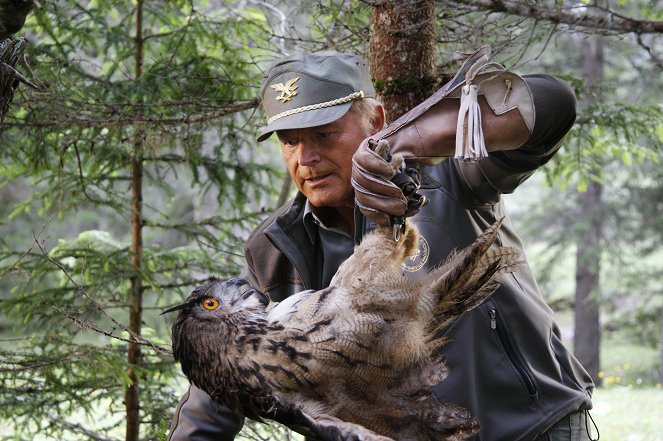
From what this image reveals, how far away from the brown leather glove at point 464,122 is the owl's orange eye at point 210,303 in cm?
66

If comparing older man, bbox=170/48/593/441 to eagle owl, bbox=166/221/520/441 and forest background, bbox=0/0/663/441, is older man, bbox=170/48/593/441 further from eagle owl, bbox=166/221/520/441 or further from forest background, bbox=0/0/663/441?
forest background, bbox=0/0/663/441

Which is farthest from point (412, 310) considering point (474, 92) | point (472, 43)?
point (472, 43)

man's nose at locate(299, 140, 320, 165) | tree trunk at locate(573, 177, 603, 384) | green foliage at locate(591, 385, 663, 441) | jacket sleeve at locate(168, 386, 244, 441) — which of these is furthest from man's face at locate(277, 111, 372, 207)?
tree trunk at locate(573, 177, 603, 384)

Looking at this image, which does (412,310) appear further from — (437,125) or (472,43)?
(472,43)

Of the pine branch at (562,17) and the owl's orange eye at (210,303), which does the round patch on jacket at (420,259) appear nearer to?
the owl's orange eye at (210,303)

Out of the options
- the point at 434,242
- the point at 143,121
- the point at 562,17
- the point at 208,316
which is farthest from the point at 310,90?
the point at 143,121

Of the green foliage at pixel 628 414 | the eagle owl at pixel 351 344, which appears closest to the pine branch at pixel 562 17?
the eagle owl at pixel 351 344

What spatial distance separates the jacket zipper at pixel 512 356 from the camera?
3.08 metres

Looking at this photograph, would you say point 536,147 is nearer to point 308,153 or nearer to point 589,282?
point 308,153

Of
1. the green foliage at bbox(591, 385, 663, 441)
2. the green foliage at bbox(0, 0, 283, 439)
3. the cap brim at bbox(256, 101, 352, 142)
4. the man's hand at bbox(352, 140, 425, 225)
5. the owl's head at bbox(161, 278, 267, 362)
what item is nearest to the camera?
the man's hand at bbox(352, 140, 425, 225)

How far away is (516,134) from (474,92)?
0.76 ft

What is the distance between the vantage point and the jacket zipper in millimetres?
3078

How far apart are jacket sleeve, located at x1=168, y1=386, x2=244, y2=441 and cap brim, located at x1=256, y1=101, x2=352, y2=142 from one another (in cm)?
125

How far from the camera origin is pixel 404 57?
390 cm
